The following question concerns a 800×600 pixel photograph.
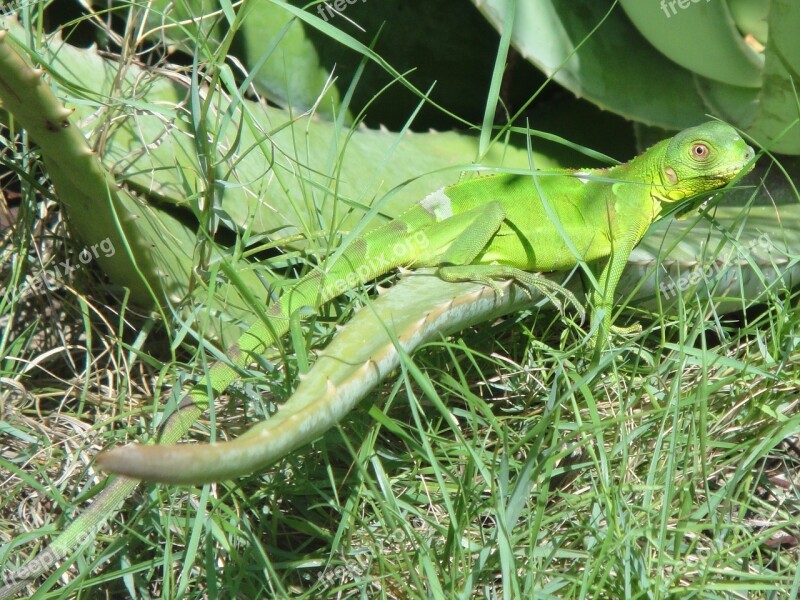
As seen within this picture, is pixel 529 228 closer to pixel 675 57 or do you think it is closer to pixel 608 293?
pixel 608 293

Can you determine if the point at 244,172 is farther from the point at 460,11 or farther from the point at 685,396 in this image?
the point at 685,396

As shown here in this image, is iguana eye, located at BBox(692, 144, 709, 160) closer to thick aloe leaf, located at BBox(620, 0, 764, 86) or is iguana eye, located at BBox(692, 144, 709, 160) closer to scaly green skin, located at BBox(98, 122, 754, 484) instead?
scaly green skin, located at BBox(98, 122, 754, 484)

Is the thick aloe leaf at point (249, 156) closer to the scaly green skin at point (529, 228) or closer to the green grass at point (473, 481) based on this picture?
the scaly green skin at point (529, 228)

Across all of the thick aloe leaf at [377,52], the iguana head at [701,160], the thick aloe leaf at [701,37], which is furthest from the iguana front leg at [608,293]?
the thick aloe leaf at [377,52]

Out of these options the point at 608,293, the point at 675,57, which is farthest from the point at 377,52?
the point at 608,293

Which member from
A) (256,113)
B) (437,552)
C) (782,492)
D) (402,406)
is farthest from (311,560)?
(256,113)

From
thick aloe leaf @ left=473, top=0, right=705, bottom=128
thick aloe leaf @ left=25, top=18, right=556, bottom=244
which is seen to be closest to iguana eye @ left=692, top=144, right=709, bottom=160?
thick aloe leaf @ left=473, top=0, right=705, bottom=128

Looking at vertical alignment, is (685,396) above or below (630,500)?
above
